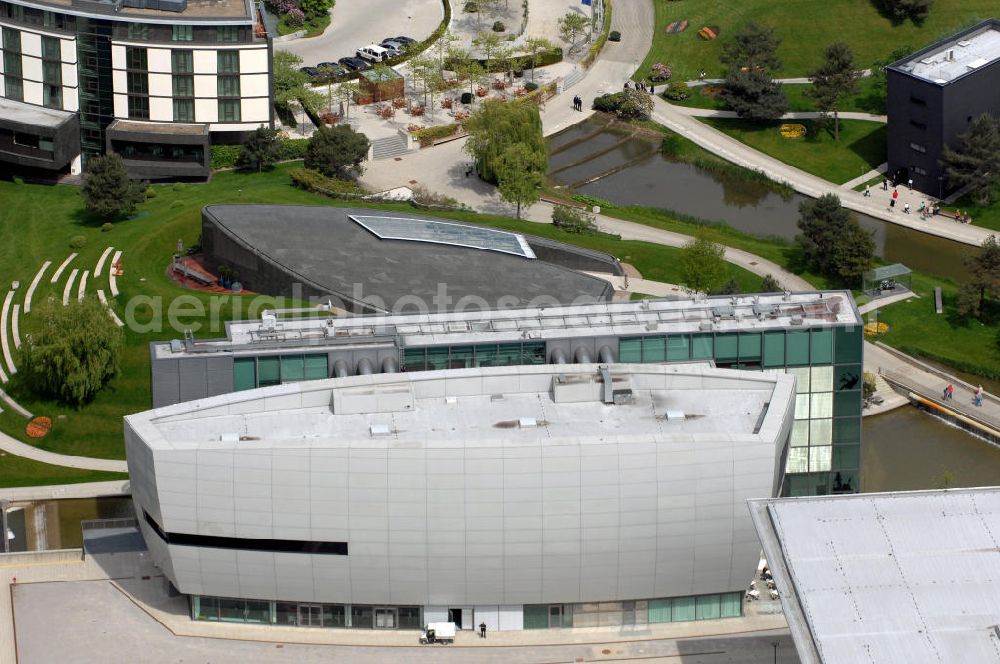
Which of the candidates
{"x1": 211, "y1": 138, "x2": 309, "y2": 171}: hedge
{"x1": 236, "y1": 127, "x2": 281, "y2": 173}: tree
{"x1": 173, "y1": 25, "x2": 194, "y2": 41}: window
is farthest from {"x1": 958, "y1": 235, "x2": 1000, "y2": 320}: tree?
{"x1": 173, "y1": 25, "x2": 194, "y2": 41}: window

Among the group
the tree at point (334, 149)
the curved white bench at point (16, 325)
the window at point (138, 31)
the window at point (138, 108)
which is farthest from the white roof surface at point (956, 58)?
the curved white bench at point (16, 325)

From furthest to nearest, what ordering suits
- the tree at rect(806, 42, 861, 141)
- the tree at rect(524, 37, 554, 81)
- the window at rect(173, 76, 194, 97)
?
the tree at rect(524, 37, 554, 81), the tree at rect(806, 42, 861, 141), the window at rect(173, 76, 194, 97)

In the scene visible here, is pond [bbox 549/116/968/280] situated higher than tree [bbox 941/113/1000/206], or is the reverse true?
tree [bbox 941/113/1000/206]

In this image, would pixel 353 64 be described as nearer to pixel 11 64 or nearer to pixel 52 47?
pixel 52 47

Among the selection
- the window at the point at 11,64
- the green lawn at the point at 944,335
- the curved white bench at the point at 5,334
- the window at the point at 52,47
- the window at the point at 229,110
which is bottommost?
the green lawn at the point at 944,335

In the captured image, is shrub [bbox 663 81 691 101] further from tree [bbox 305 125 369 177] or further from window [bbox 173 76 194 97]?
window [bbox 173 76 194 97]

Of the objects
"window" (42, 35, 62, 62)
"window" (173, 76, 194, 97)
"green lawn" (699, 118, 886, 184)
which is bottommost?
"green lawn" (699, 118, 886, 184)

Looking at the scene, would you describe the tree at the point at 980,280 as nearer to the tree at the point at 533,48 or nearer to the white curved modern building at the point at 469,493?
the white curved modern building at the point at 469,493
